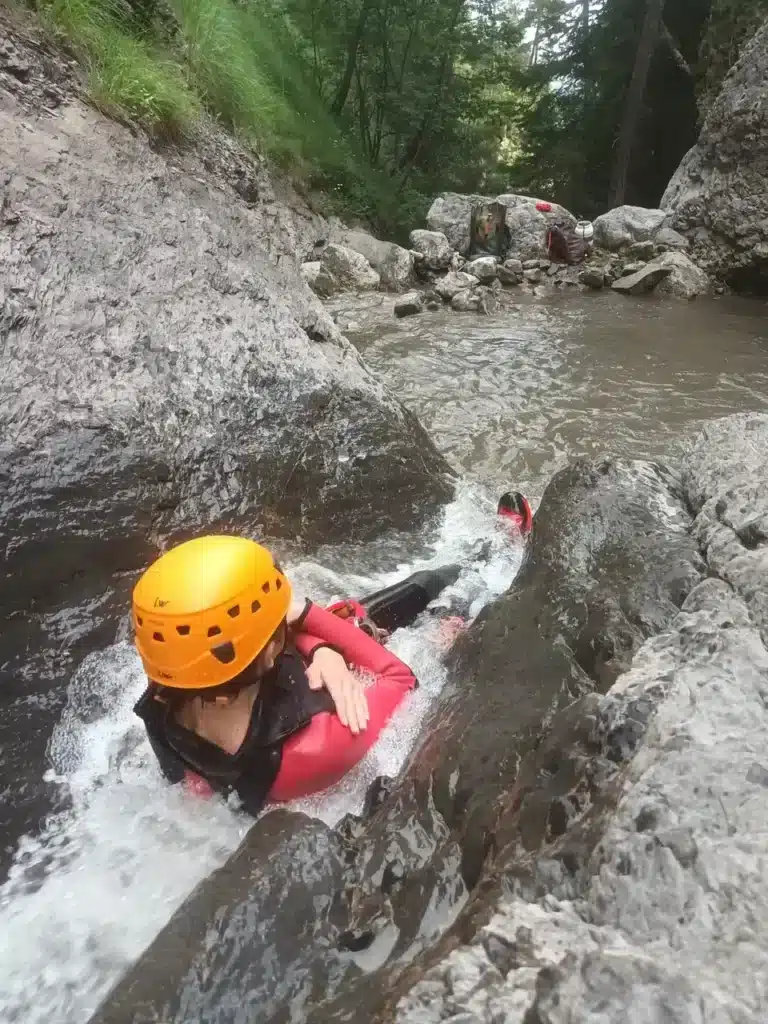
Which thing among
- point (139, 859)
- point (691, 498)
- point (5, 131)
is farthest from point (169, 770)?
point (5, 131)

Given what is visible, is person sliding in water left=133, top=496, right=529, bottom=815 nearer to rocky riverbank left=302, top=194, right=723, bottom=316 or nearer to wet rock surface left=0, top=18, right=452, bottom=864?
wet rock surface left=0, top=18, right=452, bottom=864

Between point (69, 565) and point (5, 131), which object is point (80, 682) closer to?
point (69, 565)

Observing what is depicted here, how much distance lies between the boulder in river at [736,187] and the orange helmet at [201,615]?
39.9ft

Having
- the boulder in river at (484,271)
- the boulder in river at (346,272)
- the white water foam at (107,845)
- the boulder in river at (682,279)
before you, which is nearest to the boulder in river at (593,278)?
the boulder in river at (682,279)

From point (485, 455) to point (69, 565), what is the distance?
11.4 feet

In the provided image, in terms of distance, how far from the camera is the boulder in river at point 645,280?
11312 millimetres

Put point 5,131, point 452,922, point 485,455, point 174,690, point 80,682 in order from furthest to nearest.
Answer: point 485,455 < point 5,131 < point 80,682 < point 174,690 < point 452,922

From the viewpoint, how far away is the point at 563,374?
296 inches

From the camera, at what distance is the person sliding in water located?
77.8 inches

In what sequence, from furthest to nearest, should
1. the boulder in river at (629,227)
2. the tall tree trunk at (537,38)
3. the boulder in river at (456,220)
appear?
the tall tree trunk at (537,38)
the boulder in river at (456,220)
the boulder in river at (629,227)

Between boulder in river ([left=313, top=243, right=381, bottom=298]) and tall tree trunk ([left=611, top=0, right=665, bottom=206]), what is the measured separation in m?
8.78

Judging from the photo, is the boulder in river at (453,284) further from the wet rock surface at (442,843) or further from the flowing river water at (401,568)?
the wet rock surface at (442,843)

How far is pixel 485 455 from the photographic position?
559 cm

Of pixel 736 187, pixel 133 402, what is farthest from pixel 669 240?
pixel 133 402
